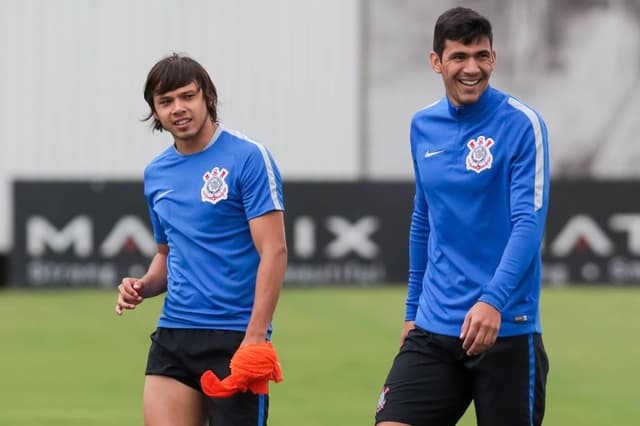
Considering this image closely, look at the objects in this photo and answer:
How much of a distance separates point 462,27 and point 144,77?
1756 centimetres

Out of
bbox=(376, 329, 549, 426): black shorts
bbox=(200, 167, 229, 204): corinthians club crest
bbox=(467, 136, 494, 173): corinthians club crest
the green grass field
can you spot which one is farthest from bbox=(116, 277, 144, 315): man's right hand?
the green grass field

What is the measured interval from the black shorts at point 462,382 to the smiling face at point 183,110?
→ 44.5 inches

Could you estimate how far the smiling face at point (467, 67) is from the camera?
5.34 m

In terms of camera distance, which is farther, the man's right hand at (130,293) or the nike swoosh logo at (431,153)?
the man's right hand at (130,293)

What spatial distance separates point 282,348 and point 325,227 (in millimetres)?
6199

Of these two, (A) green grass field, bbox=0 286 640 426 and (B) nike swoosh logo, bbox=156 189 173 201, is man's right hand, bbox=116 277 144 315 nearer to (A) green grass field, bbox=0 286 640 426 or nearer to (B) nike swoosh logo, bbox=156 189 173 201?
(B) nike swoosh logo, bbox=156 189 173 201

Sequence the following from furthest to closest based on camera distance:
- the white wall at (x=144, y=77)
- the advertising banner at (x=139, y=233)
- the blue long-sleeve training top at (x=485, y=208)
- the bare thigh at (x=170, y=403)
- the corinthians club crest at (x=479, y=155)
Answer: the white wall at (x=144, y=77) < the advertising banner at (x=139, y=233) < the bare thigh at (x=170, y=403) < the corinthians club crest at (x=479, y=155) < the blue long-sleeve training top at (x=485, y=208)

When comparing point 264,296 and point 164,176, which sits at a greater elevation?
Answer: point 164,176

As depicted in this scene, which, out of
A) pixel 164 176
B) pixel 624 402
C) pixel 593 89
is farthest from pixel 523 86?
pixel 164 176

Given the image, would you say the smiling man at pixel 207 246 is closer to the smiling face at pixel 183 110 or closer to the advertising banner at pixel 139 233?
the smiling face at pixel 183 110

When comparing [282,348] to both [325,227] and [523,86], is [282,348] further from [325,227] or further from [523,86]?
[523,86]

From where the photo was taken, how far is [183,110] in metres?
5.54

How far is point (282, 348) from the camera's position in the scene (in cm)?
1278

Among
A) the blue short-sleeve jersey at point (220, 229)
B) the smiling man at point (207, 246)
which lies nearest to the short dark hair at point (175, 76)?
the smiling man at point (207, 246)
